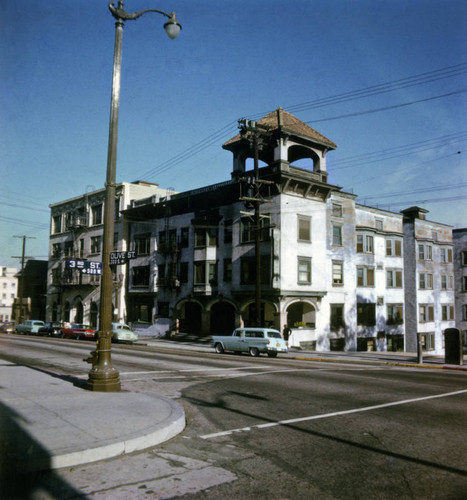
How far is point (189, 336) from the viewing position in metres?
41.3

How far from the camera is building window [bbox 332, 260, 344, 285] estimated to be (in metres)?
39.0

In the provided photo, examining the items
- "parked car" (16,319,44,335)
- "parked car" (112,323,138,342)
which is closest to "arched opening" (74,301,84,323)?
"parked car" (16,319,44,335)

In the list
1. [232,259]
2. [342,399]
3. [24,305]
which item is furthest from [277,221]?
[24,305]

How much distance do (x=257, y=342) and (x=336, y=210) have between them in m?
17.9

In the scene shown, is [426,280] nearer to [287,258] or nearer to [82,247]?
[287,258]

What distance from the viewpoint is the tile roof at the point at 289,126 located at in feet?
119

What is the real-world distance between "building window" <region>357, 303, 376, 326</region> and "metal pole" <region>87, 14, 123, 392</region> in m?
32.8

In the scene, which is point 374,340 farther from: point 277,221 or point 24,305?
point 24,305

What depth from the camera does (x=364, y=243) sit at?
1663 inches

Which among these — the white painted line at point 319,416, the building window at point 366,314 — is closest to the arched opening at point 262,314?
the building window at point 366,314

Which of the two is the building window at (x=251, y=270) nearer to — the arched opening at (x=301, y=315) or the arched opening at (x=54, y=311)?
the arched opening at (x=301, y=315)

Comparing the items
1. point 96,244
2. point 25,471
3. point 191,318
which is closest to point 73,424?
point 25,471

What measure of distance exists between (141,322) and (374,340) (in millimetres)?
22920

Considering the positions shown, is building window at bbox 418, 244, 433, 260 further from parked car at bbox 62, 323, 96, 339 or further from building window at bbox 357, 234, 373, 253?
parked car at bbox 62, 323, 96, 339
